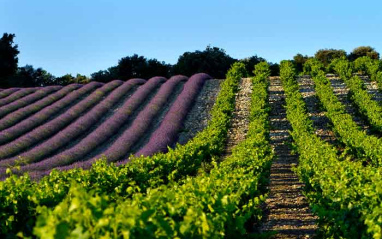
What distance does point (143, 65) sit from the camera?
185 ft

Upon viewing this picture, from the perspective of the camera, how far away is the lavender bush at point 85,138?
21047 mm

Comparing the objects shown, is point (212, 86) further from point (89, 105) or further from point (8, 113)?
point (8, 113)

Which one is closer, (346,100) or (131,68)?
(346,100)

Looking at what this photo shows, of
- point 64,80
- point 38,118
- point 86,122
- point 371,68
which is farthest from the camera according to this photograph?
point 64,80

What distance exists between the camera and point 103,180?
12.0 metres

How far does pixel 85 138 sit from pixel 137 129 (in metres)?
2.48

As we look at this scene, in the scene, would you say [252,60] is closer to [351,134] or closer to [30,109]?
[30,109]

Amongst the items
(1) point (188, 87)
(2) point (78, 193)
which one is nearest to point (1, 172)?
(2) point (78, 193)

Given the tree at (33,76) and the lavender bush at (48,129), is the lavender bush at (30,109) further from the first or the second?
the tree at (33,76)

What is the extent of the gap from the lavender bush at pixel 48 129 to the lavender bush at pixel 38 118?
0.85 meters

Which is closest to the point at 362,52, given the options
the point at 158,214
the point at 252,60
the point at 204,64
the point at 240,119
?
the point at 252,60

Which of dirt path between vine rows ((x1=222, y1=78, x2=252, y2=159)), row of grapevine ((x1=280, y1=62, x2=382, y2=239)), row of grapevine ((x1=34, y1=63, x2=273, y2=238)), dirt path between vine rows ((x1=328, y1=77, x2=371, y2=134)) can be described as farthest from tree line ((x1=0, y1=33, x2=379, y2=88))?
row of grapevine ((x1=34, y1=63, x2=273, y2=238))

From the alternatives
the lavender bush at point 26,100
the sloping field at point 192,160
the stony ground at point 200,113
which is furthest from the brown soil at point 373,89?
the lavender bush at point 26,100

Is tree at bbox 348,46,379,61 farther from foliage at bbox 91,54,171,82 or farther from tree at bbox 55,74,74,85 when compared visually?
tree at bbox 55,74,74,85
